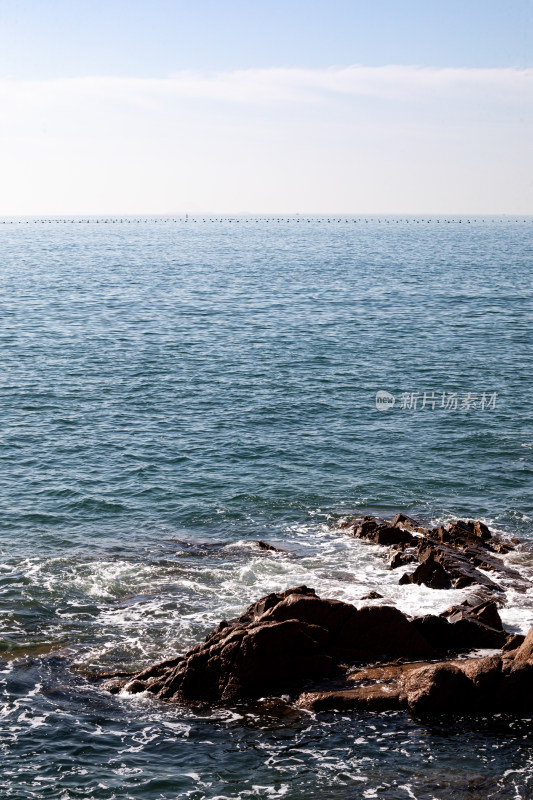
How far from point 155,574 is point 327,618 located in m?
10.3

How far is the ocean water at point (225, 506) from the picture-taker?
22.6m

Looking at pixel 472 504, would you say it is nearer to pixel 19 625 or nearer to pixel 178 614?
pixel 178 614

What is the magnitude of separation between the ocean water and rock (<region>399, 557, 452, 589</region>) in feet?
1.40

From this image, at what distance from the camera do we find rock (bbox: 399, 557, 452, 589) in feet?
109

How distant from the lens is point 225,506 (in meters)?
42.9

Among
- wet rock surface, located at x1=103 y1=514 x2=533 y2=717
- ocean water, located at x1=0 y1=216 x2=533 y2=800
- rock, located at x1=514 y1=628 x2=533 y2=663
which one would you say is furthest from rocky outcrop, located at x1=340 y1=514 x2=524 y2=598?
rock, located at x1=514 y1=628 x2=533 y2=663

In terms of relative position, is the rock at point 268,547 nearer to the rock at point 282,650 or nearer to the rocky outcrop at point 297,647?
the rocky outcrop at point 297,647

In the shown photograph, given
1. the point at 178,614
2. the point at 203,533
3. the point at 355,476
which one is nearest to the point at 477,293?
the point at 355,476

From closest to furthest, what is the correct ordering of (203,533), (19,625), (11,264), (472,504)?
(19,625) < (203,533) < (472,504) < (11,264)

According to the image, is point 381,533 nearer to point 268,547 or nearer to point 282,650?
point 268,547

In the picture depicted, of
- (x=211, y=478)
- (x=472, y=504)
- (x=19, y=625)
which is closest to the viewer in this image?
(x=19, y=625)

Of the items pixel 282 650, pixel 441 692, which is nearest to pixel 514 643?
pixel 441 692

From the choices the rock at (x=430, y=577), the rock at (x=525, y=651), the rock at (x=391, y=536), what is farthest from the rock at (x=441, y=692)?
the rock at (x=391, y=536)

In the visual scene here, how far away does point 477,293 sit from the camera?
118 meters
